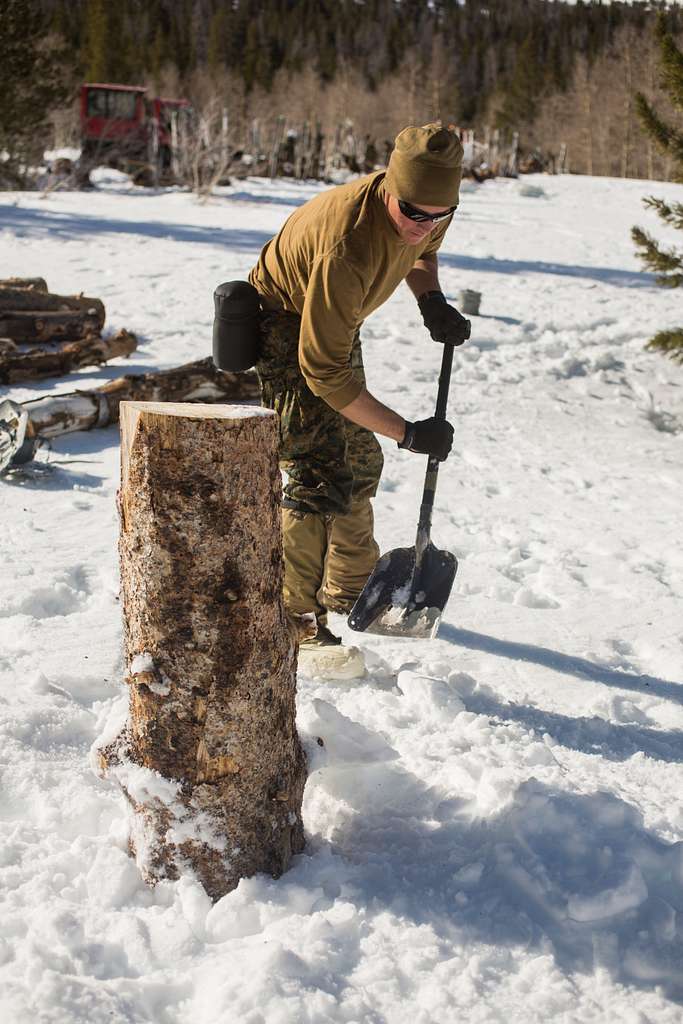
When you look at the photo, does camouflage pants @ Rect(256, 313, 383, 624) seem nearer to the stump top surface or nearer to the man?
the man

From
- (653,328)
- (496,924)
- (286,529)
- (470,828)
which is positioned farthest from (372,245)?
(653,328)

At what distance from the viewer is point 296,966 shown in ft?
5.86

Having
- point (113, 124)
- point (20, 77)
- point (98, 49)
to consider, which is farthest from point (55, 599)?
point (98, 49)

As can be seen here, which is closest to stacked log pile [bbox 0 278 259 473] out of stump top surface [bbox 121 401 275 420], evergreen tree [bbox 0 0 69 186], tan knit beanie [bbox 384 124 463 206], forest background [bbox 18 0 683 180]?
tan knit beanie [bbox 384 124 463 206]

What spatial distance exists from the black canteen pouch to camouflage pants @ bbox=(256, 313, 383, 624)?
42 millimetres

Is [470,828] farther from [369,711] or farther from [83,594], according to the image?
[83,594]

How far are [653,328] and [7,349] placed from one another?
5586mm

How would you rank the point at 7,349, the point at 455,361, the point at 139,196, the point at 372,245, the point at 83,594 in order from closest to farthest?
the point at 372,245
the point at 83,594
the point at 7,349
the point at 455,361
the point at 139,196

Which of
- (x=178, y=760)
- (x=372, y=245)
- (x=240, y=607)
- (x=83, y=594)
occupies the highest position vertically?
(x=372, y=245)

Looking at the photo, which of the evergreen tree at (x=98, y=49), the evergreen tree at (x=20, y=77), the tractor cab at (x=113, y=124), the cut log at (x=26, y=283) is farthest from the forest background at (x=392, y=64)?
the cut log at (x=26, y=283)

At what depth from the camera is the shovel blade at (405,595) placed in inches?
119

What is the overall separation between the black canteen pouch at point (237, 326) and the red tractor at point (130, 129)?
17.4 metres

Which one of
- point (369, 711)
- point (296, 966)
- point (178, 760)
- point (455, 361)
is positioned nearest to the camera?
point (296, 966)

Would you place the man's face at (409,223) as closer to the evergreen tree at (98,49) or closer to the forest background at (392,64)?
the forest background at (392,64)
